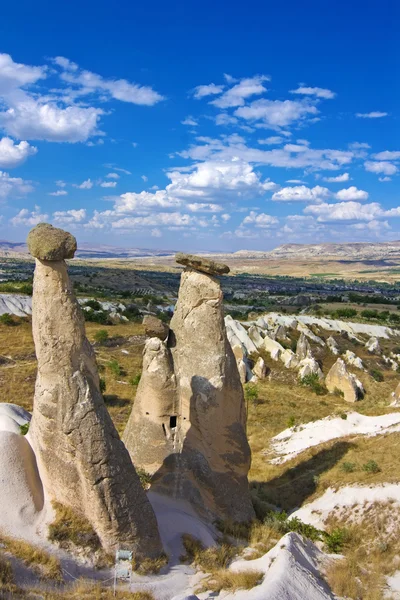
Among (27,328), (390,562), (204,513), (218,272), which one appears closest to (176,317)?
(218,272)

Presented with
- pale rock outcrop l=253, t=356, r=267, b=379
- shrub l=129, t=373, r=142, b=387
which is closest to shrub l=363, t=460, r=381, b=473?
shrub l=129, t=373, r=142, b=387

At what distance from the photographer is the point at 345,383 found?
89.6ft

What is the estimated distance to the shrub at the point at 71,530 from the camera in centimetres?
710

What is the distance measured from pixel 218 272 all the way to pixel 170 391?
2905 millimetres

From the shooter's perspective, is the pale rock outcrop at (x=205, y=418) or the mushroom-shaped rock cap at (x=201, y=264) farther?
the mushroom-shaped rock cap at (x=201, y=264)

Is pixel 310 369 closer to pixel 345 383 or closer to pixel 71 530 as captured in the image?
pixel 345 383

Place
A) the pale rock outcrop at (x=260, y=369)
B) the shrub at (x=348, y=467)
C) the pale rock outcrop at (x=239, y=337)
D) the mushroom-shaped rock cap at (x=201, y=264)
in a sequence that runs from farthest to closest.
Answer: the pale rock outcrop at (x=239, y=337)
the pale rock outcrop at (x=260, y=369)
the shrub at (x=348, y=467)
the mushroom-shaped rock cap at (x=201, y=264)

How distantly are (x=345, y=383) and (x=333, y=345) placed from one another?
9.40m

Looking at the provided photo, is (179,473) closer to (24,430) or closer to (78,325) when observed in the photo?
(24,430)

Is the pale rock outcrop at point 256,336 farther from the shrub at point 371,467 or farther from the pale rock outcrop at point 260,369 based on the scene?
the shrub at point 371,467

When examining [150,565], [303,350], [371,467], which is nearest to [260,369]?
[303,350]

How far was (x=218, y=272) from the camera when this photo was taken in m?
10.7

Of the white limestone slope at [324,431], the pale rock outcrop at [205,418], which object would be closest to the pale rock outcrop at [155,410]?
the pale rock outcrop at [205,418]

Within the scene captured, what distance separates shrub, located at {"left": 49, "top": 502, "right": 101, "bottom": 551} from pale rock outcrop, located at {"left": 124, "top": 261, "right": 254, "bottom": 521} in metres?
3.04
